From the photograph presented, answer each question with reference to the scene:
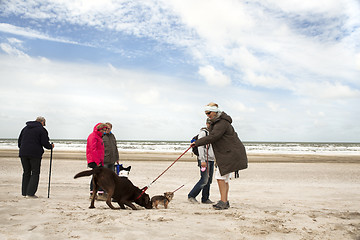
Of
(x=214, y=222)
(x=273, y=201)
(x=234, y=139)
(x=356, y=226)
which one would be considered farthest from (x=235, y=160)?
(x=273, y=201)

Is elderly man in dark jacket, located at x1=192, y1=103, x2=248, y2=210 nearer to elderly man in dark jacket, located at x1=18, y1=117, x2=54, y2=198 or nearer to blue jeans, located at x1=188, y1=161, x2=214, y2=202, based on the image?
blue jeans, located at x1=188, y1=161, x2=214, y2=202

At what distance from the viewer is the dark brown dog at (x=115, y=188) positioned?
5320mm

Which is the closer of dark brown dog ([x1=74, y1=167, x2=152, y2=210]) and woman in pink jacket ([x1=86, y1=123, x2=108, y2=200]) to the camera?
dark brown dog ([x1=74, y1=167, x2=152, y2=210])

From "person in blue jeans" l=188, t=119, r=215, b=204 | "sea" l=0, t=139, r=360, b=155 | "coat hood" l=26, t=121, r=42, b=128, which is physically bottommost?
"sea" l=0, t=139, r=360, b=155

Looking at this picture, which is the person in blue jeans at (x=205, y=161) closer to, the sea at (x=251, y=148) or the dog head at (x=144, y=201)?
the dog head at (x=144, y=201)

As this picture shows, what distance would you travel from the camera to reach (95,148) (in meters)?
6.45

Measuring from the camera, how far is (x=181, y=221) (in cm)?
431

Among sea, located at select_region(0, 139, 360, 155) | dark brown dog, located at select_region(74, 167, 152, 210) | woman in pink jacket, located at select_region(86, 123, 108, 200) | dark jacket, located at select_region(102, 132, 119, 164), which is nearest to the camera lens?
dark brown dog, located at select_region(74, 167, 152, 210)

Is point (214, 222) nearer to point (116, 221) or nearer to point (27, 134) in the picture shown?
point (116, 221)

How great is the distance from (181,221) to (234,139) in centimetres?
180

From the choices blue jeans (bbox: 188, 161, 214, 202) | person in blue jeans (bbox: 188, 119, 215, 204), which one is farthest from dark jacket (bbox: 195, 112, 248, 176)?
blue jeans (bbox: 188, 161, 214, 202)

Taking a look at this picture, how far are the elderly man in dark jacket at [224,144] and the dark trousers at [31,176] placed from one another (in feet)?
12.5

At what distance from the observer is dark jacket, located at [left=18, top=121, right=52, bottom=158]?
659cm

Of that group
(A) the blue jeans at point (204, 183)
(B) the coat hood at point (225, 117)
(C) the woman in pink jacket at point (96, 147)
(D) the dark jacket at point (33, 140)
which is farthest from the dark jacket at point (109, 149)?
(B) the coat hood at point (225, 117)
